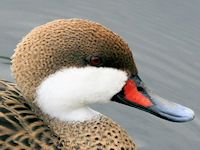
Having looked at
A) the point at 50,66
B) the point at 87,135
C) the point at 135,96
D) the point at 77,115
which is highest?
the point at 50,66

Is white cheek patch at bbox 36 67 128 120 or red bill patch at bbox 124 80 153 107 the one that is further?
red bill patch at bbox 124 80 153 107

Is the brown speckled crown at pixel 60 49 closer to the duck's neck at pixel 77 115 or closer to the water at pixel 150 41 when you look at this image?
the duck's neck at pixel 77 115

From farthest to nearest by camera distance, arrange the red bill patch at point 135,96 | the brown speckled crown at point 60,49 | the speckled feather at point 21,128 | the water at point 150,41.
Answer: the water at point 150,41 → the red bill patch at point 135,96 → the speckled feather at point 21,128 → the brown speckled crown at point 60,49

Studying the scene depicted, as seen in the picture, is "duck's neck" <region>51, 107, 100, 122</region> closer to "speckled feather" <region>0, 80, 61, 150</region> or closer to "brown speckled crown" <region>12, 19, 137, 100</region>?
"speckled feather" <region>0, 80, 61, 150</region>

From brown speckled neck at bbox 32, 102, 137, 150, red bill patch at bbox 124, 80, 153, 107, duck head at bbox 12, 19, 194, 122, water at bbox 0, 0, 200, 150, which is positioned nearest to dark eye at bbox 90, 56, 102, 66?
duck head at bbox 12, 19, 194, 122

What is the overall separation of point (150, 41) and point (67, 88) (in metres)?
2.24

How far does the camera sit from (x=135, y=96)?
3916mm

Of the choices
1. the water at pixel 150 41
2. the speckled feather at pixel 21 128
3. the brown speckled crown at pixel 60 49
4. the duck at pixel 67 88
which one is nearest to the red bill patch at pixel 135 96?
the duck at pixel 67 88

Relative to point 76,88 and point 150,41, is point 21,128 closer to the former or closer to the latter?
point 76,88

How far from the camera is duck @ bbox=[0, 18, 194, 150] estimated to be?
144 inches

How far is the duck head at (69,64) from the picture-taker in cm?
366

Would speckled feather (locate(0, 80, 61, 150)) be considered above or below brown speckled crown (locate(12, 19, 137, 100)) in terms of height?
below

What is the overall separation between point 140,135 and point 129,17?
4.39ft

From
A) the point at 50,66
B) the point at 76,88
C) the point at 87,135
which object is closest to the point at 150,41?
the point at 87,135
